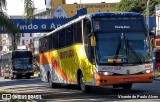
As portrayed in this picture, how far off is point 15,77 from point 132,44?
122 ft

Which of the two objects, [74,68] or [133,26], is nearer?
[133,26]

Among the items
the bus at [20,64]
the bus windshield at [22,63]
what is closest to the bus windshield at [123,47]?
the bus at [20,64]

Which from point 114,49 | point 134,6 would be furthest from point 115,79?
point 134,6

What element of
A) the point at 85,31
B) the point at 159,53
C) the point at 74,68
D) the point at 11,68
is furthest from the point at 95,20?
the point at 11,68

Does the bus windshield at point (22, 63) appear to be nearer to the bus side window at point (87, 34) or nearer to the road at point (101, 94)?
the road at point (101, 94)

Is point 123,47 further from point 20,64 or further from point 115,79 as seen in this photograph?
point 20,64

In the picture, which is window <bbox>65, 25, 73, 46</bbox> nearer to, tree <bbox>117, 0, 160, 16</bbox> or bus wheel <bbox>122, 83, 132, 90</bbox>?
bus wheel <bbox>122, 83, 132, 90</bbox>

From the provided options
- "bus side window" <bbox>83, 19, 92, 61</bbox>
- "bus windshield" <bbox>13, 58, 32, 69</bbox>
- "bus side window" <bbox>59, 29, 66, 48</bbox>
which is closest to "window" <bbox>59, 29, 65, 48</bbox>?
"bus side window" <bbox>59, 29, 66, 48</bbox>

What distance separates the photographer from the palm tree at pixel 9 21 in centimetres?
1800

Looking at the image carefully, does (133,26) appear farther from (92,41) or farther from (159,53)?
(159,53)

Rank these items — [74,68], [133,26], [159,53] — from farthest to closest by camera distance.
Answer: [159,53] < [74,68] < [133,26]

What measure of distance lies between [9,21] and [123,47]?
4.73 meters

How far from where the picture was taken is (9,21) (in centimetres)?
1941

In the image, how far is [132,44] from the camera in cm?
1900
